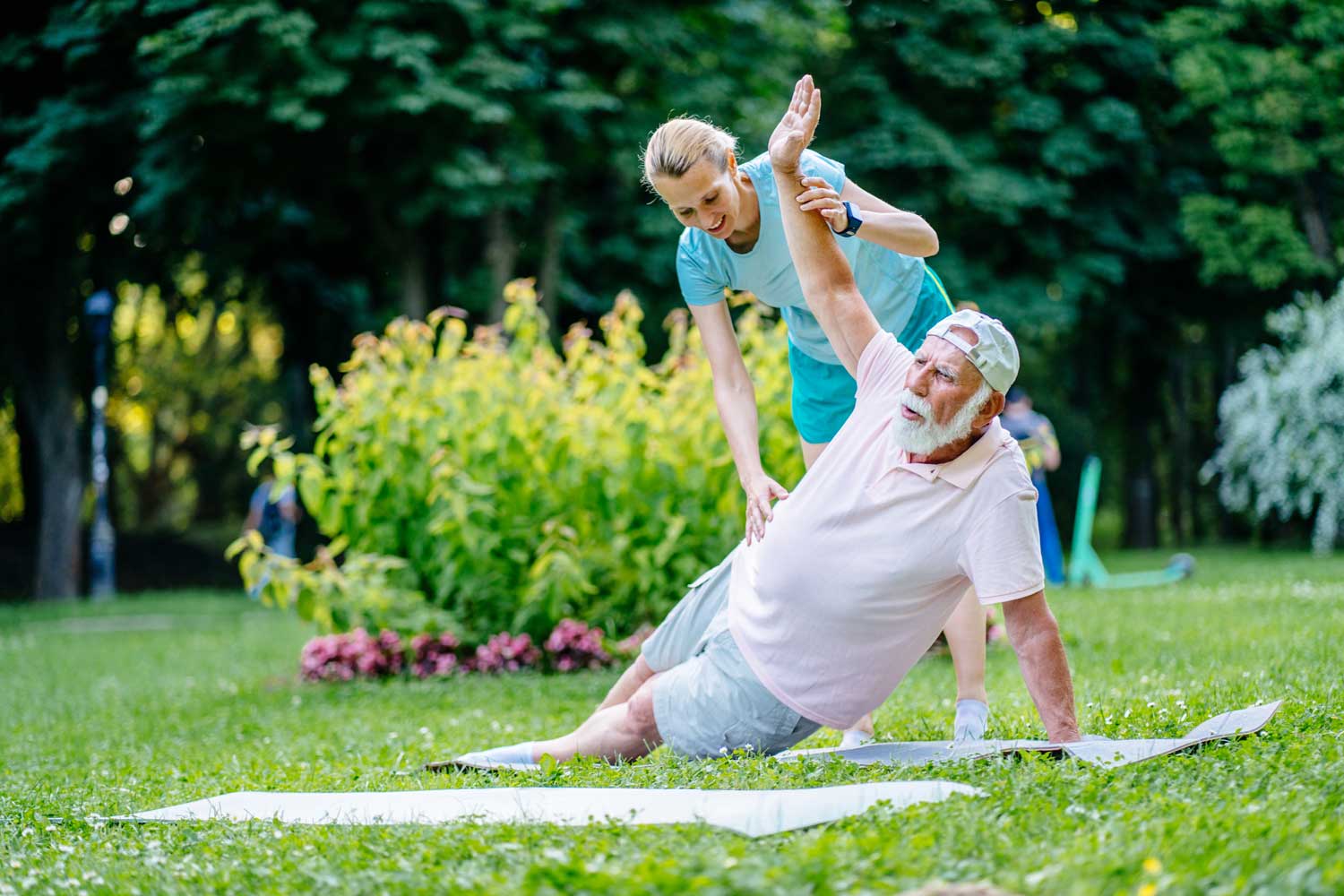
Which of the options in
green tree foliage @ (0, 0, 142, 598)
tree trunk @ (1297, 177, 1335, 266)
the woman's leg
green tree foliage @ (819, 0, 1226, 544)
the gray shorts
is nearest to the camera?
the gray shorts

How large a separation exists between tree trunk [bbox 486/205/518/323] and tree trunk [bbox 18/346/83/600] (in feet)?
20.1

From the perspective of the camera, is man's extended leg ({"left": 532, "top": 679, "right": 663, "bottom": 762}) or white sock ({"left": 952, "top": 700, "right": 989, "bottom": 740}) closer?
man's extended leg ({"left": 532, "top": 679, "right": 663, "bottom": 762})

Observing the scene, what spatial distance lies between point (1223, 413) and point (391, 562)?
15.3 metres

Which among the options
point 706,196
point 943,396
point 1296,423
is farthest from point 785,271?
point 1296,423

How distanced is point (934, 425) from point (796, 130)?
2.98ft

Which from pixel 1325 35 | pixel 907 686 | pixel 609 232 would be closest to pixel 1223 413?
pixel 1325 35

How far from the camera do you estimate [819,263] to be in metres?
3.87

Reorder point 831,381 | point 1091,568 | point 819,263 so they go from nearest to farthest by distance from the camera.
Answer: point 819,263
point 831,381
point 1091,568

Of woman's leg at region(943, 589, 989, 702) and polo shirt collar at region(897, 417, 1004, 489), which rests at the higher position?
polo shirt collar at region(897, 417, 1004, 489)

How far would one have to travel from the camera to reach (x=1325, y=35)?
20.3 meters

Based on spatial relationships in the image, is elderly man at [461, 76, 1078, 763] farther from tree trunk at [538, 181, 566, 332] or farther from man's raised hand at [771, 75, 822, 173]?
tree trunk at [538, 181, 566, 332]

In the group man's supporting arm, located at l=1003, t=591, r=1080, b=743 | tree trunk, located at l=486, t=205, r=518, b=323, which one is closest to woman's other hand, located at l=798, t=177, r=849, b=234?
man's supporting arm, located at l=1003, t=591, r=1080, b=743

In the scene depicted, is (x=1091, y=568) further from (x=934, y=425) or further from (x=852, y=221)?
(x=934, y=425)

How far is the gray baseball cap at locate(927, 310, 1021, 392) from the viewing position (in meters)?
3.42
